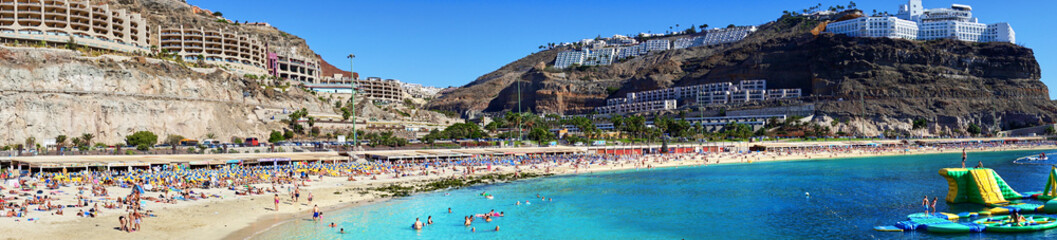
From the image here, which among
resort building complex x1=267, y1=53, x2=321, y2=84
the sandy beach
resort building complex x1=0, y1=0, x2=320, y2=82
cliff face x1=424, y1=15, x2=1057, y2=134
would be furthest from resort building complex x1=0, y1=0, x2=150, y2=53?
cliff face x1=424, y1=15, x2=1057, y2=134

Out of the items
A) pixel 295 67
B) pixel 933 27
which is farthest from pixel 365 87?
pixel 933 27

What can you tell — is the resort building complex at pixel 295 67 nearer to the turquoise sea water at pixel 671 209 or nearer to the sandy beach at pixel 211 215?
the sandy beach at pixel 211 215

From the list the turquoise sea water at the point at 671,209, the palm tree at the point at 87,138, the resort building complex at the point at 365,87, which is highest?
the resort building complex at the point at 365,87

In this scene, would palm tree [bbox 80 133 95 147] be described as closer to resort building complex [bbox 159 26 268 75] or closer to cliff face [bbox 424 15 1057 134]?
resort building complex [bbox 159 26 268 75]

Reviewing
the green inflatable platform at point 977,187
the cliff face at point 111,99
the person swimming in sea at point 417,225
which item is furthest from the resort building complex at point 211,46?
the green inflatable platform at point 977,187

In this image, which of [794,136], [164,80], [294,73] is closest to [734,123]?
[794,136]
